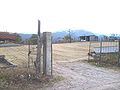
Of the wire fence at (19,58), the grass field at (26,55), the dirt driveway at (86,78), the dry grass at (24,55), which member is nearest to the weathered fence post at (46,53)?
the dirt driveway at (86,78)

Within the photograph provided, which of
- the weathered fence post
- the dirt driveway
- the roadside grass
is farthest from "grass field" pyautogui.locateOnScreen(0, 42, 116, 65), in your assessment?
the roadside grass

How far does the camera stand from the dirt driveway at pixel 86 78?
31.5 feet

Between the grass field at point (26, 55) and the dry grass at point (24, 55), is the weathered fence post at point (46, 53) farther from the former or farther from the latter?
the grass field at point (26, 55)

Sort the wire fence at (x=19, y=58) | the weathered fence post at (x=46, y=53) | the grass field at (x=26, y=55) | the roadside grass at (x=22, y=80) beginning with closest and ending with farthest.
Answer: the roadside grass at (x=22, y=80)
the weathered fence post at (x=46, y=53)
the wire fence at (x=19, y=58)
the grass field at (x=26, y=55)

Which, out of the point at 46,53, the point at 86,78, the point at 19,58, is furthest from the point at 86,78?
the point at 19,58

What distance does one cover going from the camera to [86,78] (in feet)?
36.7

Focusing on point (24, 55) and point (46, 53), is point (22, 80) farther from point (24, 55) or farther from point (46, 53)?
point (24, 55)

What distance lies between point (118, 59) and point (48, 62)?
5025 millimetres

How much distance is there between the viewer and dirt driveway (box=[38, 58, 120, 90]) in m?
9.61

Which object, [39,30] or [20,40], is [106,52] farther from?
[20,40]

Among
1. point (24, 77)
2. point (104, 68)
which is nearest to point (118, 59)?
point (104, 68)

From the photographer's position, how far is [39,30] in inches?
418

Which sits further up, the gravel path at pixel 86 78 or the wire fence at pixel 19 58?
the wire fence at pixel 19 58

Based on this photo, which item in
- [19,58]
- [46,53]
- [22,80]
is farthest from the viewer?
[19,58]
